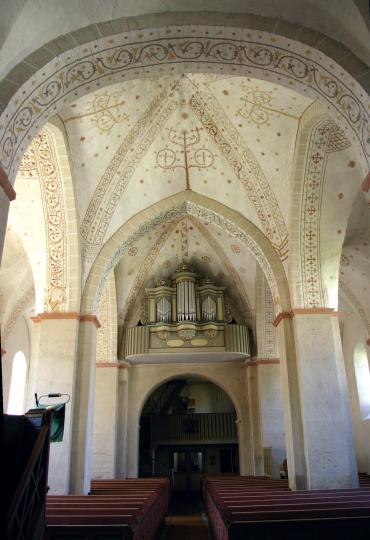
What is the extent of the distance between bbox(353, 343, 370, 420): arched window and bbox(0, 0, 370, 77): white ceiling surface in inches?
470

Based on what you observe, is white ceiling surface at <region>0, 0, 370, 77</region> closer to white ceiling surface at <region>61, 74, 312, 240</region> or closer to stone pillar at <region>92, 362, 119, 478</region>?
white ceiling surface at <region>61, 74, 312, 240</region>

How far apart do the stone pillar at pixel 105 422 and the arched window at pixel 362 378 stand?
753cm

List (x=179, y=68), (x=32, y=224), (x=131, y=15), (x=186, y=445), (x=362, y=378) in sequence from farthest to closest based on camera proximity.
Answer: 1. (x=186, y=445)
2. (x=362, y=378)
3. (x=32, y=224)
4. (x=179, y=68)
5. (x=131, y=15)

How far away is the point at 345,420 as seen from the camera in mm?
8102

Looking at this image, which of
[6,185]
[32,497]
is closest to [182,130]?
[6,185]

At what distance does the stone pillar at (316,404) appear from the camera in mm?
7809

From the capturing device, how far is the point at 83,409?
8.55 metres

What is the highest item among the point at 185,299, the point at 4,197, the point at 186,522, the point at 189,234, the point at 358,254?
the point at 189,234

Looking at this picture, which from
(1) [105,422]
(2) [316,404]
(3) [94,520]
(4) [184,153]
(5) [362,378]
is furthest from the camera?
(5) [362,378]

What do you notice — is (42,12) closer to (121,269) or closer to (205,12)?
(205,12)

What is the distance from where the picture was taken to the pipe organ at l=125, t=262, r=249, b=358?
13430 mm

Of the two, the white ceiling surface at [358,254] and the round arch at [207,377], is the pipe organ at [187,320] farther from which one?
the white ceiling surface at [358,254]

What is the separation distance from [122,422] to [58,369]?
20.5 ft

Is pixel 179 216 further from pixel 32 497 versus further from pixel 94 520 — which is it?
pixel 32 497
